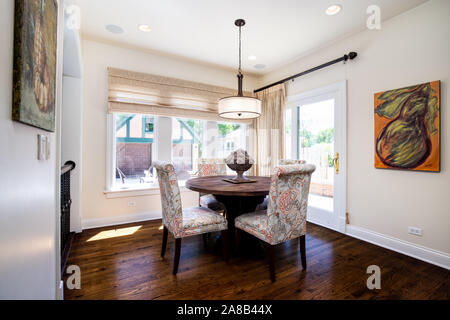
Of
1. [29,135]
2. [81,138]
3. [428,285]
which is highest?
[81,138]

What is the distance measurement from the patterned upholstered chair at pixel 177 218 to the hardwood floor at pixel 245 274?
0.74 ft

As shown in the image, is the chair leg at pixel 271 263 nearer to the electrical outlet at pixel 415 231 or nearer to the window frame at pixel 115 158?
the electrical outlet at pixel 415 231

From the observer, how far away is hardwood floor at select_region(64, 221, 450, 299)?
1.64 meters

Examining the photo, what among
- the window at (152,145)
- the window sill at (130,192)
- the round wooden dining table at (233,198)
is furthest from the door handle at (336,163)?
the window sill at (130,192)

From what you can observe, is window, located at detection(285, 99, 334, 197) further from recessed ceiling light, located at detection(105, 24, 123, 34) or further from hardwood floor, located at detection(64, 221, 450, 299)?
recessed ceiling light, located at detection(105, 24, 123, 34)

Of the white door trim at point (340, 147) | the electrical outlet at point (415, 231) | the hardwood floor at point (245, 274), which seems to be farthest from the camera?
the white door trim at point (340, 147)

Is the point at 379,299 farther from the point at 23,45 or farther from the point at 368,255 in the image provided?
the point at 23,45

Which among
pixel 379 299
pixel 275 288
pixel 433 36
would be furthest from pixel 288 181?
pixel 433 36

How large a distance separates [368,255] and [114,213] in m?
3.46

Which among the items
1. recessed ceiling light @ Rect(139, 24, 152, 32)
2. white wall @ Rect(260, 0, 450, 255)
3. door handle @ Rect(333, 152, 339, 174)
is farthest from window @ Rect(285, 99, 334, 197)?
recessed ceiling light @ Rect(139, 24, 152, 32)

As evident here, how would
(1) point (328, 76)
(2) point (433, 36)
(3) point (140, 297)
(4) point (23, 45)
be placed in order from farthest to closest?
(1) point (328, 76)
(2) point (433, 36)
(3) point (140, 297)
(4) point (23, 45)

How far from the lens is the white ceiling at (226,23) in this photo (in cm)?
234

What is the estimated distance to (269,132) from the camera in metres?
4.18

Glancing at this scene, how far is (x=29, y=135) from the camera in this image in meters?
0.79
